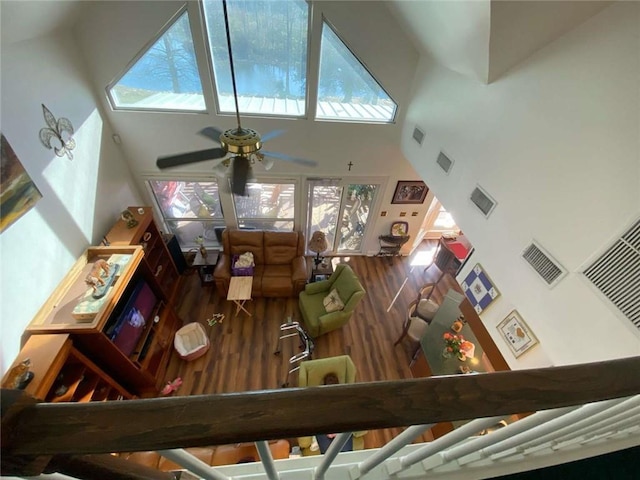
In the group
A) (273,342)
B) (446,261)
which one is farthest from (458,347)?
(273,342)

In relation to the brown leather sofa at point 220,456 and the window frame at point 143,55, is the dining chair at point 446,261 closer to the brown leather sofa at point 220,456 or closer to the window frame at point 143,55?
the brown leather sofa at point 220,456

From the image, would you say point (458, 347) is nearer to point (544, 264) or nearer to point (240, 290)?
point (544, 264)

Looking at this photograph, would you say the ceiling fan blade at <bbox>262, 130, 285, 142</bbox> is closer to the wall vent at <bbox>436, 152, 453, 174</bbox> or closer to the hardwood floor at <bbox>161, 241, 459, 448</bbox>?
the wall vent at <bbox>436, 152, 453, 174</bbox>

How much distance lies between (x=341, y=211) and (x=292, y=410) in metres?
5.11

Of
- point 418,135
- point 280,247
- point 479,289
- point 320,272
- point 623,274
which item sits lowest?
point 623,274

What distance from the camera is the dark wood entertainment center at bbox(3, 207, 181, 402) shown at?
2.55 m

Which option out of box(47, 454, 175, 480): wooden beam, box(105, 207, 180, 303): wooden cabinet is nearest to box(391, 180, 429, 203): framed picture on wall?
box(105, 207, 180, 303): wooden cabinet

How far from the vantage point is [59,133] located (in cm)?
312

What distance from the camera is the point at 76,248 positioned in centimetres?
333

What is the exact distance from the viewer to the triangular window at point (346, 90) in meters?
3.85

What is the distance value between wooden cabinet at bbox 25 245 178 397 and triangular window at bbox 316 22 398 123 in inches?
134

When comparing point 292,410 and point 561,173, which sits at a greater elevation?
point 561,173

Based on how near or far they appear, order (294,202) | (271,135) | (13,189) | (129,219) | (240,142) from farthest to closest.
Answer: (294,202) → (129,219) → (271,135) → (13,189) → (240,142)

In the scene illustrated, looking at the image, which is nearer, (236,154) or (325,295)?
(236,154)
